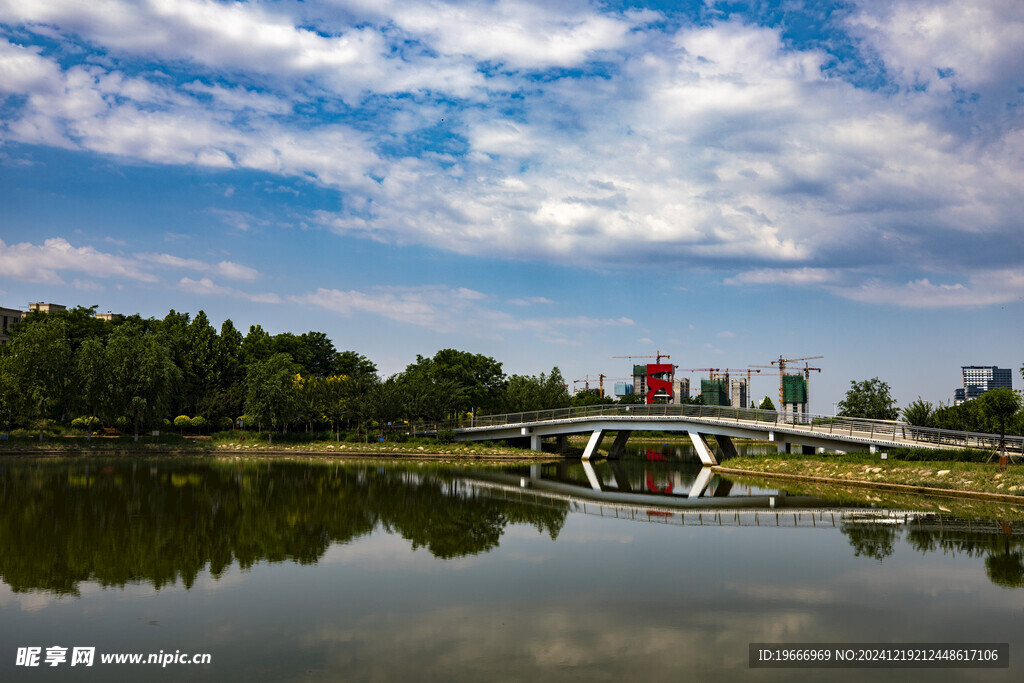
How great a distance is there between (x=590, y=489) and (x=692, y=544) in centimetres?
1749

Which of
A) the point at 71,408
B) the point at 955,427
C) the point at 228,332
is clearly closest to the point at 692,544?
the point at 955,427

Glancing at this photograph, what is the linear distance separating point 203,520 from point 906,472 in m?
34.8

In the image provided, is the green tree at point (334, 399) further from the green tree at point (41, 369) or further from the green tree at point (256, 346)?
the green tree at point (256, 346)

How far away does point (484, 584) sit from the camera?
1686 centimetres

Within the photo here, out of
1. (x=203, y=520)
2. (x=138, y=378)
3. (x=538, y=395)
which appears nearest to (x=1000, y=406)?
(x=538, y=395)

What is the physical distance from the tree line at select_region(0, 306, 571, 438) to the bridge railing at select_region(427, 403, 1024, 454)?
32.9 feet

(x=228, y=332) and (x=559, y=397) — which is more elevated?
(x=228, y=332)

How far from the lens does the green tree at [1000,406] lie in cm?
5016

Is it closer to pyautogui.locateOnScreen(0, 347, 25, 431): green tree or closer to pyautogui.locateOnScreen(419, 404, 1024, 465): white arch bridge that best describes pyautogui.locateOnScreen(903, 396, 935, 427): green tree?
pyautogui.locateOnScreen(419, 404, 1024, 465): white arch bridge

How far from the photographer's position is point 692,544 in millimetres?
22688

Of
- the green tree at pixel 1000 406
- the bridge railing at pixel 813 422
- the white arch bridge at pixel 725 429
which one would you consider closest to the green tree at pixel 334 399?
the white arch bridge at pixel 725 429

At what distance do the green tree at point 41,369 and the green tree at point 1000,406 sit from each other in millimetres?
74536

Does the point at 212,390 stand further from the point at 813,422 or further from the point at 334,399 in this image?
the point at 813,422

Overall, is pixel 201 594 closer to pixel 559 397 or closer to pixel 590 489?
pixel 590 489
